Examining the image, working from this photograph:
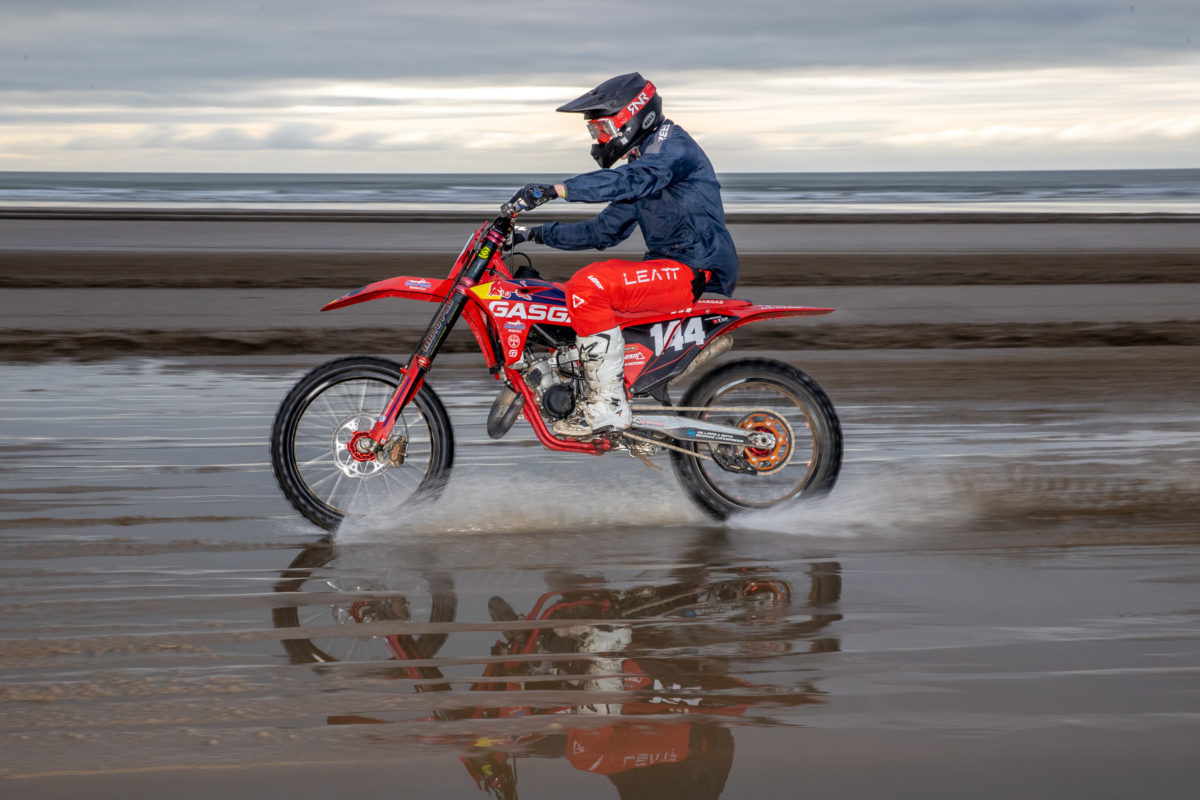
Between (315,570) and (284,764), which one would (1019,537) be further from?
(284,764)

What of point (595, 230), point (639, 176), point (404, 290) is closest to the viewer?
point (639, 176)

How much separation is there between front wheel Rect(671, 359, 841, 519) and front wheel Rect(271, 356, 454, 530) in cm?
123

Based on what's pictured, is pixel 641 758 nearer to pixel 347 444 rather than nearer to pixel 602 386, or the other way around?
pixel 602 386

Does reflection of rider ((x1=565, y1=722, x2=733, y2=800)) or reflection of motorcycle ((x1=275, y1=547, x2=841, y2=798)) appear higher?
reflection of motorcycle ((x1=275, y1=547, x2=841, y2=798))

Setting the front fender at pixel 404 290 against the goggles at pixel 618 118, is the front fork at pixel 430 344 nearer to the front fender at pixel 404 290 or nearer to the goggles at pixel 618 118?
the front fender at pixel 404 290

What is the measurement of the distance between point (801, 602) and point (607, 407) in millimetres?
1549

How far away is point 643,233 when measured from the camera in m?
5.82

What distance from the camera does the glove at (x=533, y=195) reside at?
5.36 m

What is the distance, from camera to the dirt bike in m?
5.75

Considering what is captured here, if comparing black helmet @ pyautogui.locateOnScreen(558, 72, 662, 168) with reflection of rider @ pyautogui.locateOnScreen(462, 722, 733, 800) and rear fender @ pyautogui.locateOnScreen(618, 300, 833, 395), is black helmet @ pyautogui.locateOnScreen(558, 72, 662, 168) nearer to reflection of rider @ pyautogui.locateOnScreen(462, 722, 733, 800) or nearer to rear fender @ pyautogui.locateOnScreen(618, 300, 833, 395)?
rear fender @ pyautogui.locateOnScreen(618, 300, 833, 395)

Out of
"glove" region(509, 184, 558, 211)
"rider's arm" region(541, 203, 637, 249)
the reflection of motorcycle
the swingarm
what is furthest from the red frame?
the reflection of motorcycle

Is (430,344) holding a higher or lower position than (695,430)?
higher

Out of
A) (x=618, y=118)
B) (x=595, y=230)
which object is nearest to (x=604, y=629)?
(x=618, y=118)

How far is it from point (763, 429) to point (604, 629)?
2031 mm
